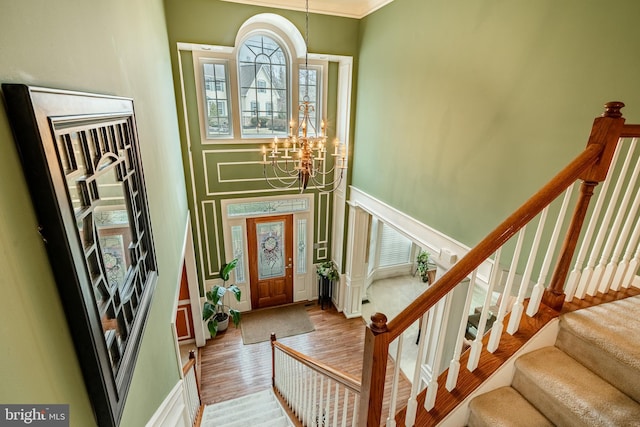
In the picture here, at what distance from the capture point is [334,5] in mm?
4301

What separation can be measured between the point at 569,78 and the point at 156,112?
3066mm

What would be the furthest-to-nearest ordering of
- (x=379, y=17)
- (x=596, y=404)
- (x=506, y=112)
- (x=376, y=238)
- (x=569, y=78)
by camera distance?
(x=376, y=238) → (x=379, y=17) → (x=506, y=112) → (x=569, y=78) → (x=596, y=404)

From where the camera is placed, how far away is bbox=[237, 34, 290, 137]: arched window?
15.4 feet

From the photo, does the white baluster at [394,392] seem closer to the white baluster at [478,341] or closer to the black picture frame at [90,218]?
the white baluster at [478,341]

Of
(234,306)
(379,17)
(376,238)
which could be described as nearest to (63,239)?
(379,17)

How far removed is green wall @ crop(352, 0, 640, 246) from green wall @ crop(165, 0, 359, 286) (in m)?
0.65

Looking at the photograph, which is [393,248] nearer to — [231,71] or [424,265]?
[424,265]

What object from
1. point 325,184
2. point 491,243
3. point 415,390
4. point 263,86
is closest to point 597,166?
point 491,243

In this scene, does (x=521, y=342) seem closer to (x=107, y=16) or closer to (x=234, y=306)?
(x=107, y=16)

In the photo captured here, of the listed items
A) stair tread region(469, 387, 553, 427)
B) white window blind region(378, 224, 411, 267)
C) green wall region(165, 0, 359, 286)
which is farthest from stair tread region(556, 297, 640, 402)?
white window blind region(378, 224, 411, 267)

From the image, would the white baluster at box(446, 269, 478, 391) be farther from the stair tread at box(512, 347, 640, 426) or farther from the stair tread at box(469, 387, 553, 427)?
the stair tread at box(512, 347, 640, 426)

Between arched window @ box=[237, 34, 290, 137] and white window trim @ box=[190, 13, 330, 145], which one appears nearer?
white window trim @ box=[190, 13, 330, 145]

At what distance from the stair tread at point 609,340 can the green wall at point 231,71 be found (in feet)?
14.2

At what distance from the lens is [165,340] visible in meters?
2.07
